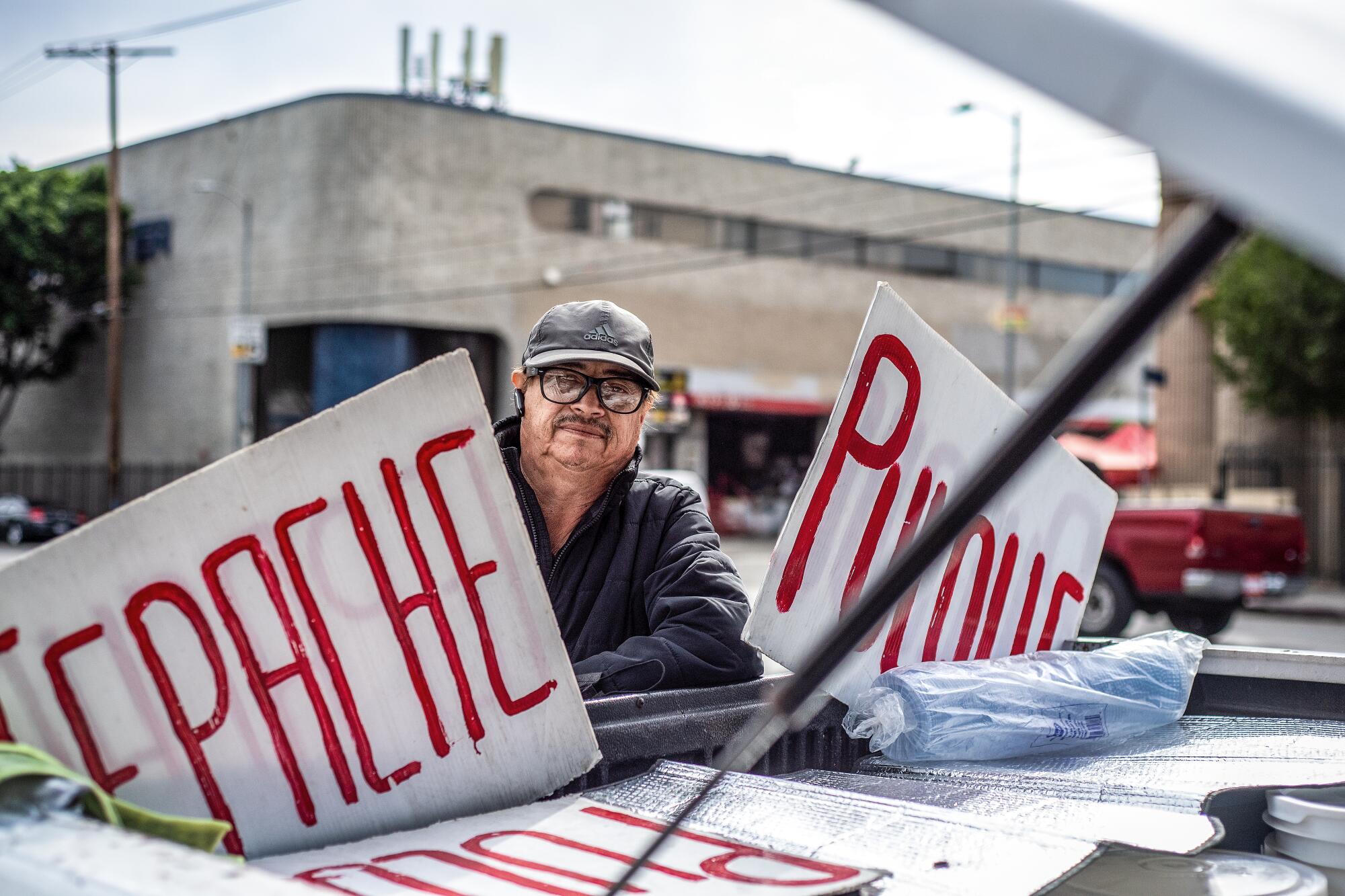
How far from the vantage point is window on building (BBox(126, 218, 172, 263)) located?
31516 millimetres

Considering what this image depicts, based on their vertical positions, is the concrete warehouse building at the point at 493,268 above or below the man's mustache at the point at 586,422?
above

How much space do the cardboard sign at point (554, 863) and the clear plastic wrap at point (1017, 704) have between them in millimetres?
635

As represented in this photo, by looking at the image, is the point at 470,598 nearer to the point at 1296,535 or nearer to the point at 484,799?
the point at 484,799

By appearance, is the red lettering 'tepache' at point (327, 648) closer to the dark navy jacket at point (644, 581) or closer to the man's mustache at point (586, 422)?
the dark navy jacket at point (644, 581)

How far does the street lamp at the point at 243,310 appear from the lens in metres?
27.6

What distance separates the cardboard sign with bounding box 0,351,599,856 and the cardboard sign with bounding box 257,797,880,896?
0.26ft

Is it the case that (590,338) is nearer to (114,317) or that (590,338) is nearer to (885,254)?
(114,317)

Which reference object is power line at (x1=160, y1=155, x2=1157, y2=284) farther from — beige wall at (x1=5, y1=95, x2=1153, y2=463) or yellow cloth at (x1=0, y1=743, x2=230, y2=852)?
yellow cloth at (x1=0, y1=743, x2=230, y2=852)

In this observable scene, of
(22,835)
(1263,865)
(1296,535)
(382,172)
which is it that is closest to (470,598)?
(22,835)

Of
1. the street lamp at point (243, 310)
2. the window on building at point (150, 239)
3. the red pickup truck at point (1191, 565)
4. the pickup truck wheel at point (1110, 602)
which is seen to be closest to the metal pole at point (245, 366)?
the street lamp at point (243, 310)

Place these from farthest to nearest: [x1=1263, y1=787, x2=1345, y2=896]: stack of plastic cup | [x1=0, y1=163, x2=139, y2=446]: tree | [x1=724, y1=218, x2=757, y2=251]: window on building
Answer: [x1=724, y1=218, x2=757, y2=251]: window on building → [x1=0, y1=163, x2=139, y2=446]: tree → [x1=1263, y1=787, x2=1345, y2=896]: stack of plastic cup

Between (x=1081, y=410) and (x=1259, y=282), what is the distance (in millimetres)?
18062

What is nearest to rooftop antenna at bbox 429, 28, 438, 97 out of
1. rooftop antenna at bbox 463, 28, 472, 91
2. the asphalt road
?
rooftop antenna at bbox 463, 28, 472, 91

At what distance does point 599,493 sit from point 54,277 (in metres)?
32.7
